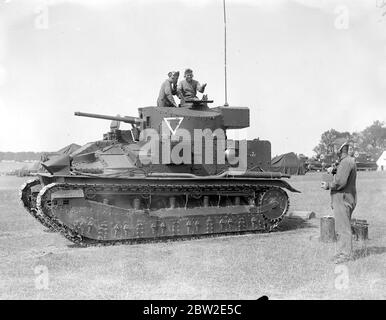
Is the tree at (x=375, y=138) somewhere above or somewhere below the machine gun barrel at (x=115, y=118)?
below

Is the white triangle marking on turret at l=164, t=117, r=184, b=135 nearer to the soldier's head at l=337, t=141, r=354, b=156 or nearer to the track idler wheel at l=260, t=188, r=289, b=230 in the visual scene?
the track idler wheel at l=260, t=188, r=289, b=230

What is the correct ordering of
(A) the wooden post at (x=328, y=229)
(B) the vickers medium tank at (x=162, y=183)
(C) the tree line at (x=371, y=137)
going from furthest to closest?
(C) the tree line at (x=371, y=137) → (A) the wooden post at (x=328, y=229) → (B) the vickers medium tank at (x=162, y=183)

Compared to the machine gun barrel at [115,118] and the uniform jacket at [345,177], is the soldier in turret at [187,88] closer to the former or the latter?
the machine gun barrel at [115,118]

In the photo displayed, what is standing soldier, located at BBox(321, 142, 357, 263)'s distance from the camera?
8867 millimetres

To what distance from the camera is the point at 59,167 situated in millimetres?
10750

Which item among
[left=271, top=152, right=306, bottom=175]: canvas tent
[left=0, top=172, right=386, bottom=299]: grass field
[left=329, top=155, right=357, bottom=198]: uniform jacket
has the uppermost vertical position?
[left=329, top=155, right=357, bottom=198]: uniform jacket

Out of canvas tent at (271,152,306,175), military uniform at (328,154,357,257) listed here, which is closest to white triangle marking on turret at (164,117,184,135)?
military uniform at (328,154,357,257)

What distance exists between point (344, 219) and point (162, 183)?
4.36 m

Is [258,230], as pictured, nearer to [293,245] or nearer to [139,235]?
[293,245]

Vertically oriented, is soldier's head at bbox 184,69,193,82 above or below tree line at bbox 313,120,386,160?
above

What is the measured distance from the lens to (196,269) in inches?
337

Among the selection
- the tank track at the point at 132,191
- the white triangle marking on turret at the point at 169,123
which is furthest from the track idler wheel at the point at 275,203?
the white triangle marking on turret at the point at 169,123

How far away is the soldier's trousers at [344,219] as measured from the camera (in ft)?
29.1

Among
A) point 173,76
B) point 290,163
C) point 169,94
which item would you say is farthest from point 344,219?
point 290,163
